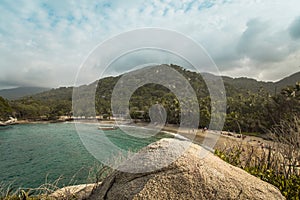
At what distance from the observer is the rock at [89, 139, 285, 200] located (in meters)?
3.00

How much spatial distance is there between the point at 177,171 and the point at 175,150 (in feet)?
1.03

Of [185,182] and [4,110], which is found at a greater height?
[185,182]

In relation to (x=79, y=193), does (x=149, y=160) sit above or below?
above

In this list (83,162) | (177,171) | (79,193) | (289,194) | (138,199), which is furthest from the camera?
(83,162)

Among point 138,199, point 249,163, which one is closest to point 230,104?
point 249,163

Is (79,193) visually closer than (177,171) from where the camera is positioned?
No

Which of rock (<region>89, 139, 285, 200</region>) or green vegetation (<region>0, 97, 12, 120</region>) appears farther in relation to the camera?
green vegetation (<region>0, 97, 12, 120</region>)

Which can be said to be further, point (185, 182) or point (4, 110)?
point (4, 110)

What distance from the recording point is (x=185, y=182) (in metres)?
3.08

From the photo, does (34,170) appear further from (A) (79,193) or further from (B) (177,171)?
(B) (177,171)

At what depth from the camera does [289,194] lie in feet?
12.1

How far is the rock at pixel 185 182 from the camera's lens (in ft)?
9.86

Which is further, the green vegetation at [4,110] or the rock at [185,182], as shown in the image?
the green vegetation at [4,110]

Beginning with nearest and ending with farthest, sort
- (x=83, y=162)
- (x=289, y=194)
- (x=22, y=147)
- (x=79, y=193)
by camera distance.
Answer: (x=289, y=194)
(x=79, y=193)
(x=83, y=162)
(x=22, y=147)
